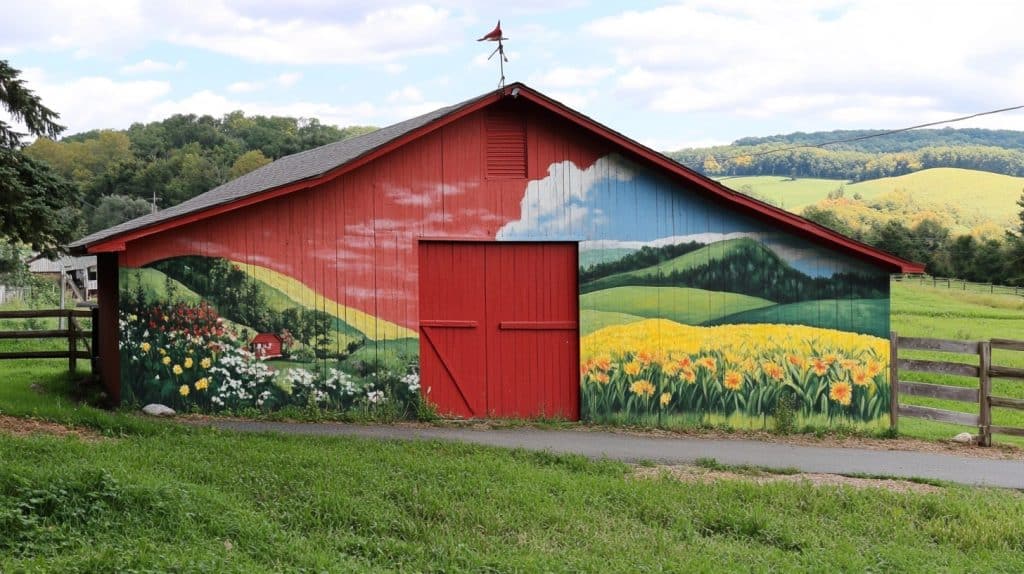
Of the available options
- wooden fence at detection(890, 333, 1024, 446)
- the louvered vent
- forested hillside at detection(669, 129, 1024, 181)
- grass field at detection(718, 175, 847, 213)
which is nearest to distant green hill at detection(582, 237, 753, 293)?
the louvered vent

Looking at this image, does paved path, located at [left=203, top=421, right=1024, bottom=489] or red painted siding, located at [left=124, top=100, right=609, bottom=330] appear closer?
paved path, located at [left=203, top=421, right=1024, bottom=489]

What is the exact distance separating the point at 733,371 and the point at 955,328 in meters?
25.9

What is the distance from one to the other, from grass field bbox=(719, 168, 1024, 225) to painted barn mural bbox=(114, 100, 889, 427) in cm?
6141

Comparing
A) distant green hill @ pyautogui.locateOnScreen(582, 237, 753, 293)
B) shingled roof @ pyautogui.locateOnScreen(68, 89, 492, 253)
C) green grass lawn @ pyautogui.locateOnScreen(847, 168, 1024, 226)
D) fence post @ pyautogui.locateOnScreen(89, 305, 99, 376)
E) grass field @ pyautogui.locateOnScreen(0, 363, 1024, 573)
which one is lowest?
grass field @ pyautogui.locateOnScreen(0, 363, 1024, 573)

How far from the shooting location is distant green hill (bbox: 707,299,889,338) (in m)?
15.8

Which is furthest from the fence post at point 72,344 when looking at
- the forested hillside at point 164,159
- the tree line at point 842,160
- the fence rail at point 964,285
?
the fence rail at point 964,285

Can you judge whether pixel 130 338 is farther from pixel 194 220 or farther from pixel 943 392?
pixel 943 392

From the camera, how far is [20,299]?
165ft

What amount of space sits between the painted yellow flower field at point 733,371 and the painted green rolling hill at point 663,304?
0.47 feet

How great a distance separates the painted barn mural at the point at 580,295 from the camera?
47.8ft

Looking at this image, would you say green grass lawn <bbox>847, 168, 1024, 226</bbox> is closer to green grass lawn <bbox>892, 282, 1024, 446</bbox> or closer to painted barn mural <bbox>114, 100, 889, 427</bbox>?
green grass lawn <bbox>892, 282, 1024, 446</bbox>

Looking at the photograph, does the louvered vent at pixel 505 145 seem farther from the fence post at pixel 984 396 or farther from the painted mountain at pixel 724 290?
the fence post at pixel 984 396

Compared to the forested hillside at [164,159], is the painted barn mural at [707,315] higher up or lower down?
lower down

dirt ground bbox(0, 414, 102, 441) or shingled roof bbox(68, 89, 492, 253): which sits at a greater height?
shingled roof bbox(68, 89, 492, 253)
